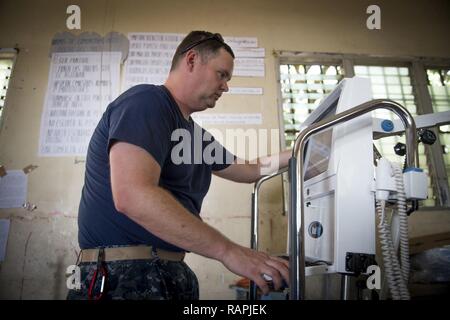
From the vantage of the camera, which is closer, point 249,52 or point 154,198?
point 154,198

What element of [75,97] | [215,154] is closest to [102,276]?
[215,154]

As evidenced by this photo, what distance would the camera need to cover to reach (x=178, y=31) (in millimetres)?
2484

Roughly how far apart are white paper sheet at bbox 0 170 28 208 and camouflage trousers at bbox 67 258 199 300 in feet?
5.05

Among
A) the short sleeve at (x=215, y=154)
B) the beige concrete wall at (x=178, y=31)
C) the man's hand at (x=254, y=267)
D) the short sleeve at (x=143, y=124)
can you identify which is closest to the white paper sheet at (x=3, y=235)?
the beige concrete wall at (x=178, y=31)

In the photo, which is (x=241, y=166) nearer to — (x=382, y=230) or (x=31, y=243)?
(x=382, y=230)

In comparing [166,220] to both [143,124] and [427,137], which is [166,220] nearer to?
[143,124]

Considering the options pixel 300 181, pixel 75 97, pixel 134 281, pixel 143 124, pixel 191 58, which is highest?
pixel 75 97

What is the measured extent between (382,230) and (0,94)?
9.24 ft

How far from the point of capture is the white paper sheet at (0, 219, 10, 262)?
2021 mm

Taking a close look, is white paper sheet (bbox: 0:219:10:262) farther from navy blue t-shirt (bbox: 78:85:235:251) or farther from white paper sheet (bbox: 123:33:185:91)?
navy blue t-shirt (bbox: 78:85:235:251)

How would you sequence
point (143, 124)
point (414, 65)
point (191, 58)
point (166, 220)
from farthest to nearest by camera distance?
point (414, 65)
point (191, 58)
point (143, 124)
point (166, 220)

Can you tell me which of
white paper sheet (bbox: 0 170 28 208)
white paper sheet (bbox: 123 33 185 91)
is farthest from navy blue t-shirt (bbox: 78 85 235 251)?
white paper sheet (bbox: 0 170 28 208)

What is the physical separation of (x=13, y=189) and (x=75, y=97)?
81 cm

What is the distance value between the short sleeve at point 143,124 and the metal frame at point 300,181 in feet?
1.26
